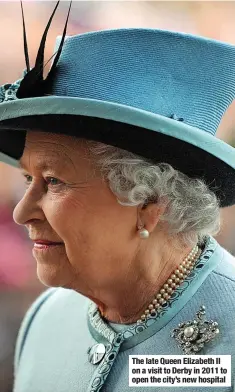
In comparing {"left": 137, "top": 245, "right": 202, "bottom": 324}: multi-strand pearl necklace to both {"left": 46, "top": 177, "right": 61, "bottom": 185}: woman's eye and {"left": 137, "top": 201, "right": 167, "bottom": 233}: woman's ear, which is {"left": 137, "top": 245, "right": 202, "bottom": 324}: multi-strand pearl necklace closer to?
{"left": 137, "top": 201, "right": 167, "bottom": 233}: woman's ear

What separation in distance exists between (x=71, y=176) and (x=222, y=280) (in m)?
0.32

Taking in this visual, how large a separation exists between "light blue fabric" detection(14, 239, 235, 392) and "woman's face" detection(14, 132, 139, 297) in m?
0.13

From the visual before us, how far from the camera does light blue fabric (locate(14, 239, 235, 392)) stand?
3.26ft

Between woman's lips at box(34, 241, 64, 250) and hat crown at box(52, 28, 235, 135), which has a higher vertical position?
hat crown at box(52, 28, 235, 135)

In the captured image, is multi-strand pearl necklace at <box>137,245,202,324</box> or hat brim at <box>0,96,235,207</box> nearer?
hat brim at <box>0,96,235,207</box>

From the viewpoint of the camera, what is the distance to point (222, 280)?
1036 millimetres

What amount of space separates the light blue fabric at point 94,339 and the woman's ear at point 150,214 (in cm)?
13

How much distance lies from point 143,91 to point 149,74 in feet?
0.10

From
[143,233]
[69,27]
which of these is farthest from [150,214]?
[69,27]

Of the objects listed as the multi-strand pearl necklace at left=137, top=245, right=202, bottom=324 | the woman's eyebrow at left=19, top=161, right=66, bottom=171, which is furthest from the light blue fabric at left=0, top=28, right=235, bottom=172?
the multi-strand pearl necklace at left=137, top=245, right=202, bottom=324

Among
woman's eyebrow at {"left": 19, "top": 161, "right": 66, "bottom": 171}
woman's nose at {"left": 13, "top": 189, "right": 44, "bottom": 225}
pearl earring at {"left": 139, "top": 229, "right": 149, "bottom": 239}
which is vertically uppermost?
woman's eyebrow at {"left": 19, "top": 161, "right": 66, "bottom": 171}

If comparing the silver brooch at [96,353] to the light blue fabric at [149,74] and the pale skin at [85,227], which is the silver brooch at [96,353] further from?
the light blue fabric at [149,74]

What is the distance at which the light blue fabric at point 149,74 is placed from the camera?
3.11ft

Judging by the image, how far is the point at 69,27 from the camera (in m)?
1.29
